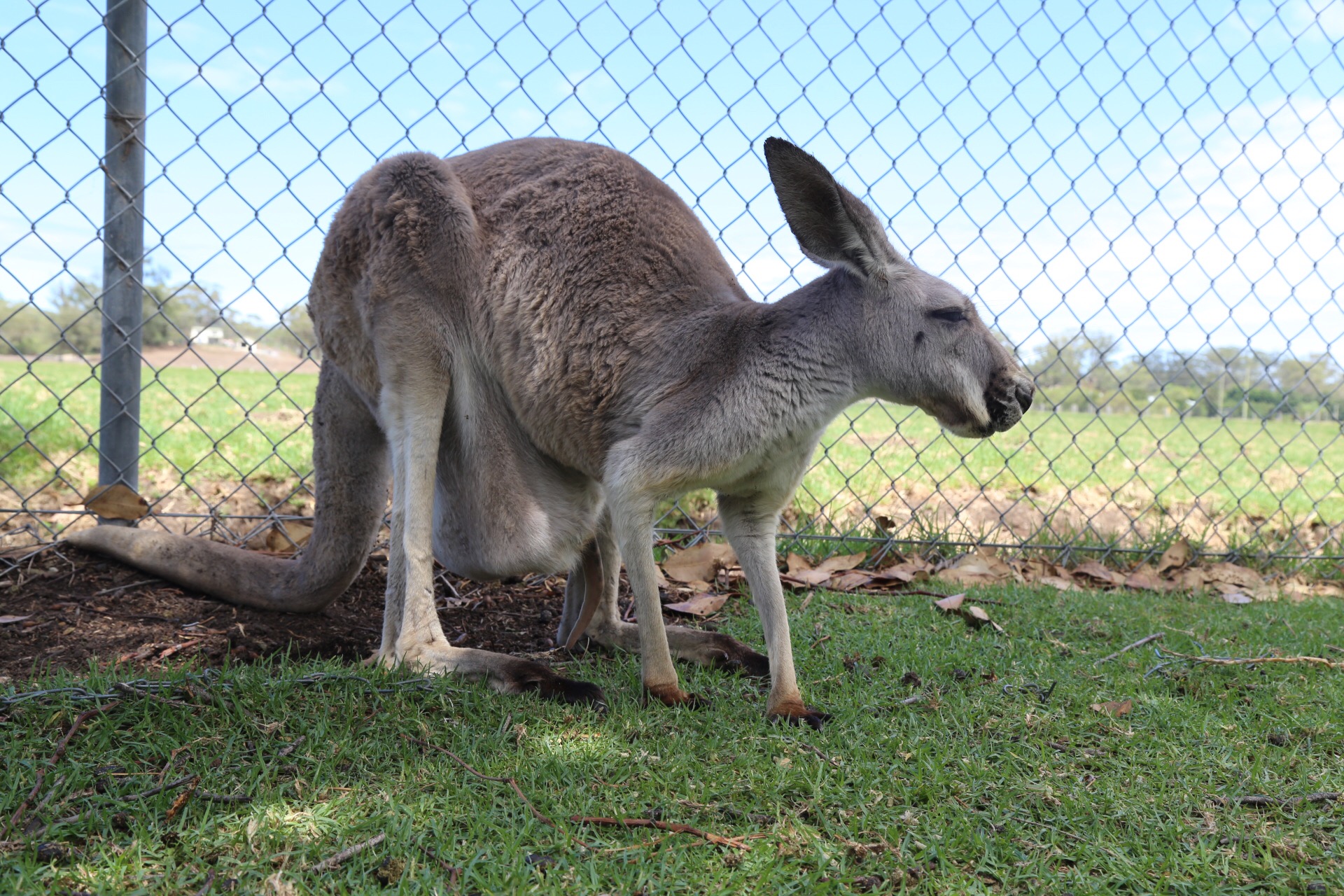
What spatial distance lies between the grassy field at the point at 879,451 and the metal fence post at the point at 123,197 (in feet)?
0.61

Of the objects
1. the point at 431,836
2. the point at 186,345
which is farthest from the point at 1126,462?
the point at 431,836

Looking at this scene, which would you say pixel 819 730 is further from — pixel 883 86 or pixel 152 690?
pixel 883 86

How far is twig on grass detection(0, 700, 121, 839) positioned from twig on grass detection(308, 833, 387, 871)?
528 millimetres

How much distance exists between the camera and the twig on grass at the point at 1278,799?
197 cm

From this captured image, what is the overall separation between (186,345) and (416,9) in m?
1.41

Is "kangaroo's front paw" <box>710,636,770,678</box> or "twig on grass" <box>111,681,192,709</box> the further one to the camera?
"kangaroo's front paw" <box>710,636,770,678</box>

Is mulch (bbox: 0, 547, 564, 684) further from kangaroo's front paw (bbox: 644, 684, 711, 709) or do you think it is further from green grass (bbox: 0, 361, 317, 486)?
kangaroo's front paw (bbox: 644, 684, 711, 709)

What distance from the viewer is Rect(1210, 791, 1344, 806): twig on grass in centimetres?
197

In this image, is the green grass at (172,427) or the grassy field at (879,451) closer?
the green grass at (172,427)

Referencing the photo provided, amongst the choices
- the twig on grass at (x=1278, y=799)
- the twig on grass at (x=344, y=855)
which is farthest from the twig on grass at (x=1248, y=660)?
the twig on grass at (x=344, y=855)

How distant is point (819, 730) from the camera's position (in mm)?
2275

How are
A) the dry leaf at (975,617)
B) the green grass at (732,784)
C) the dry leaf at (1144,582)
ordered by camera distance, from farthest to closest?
the dry leaf at (1144,582) < the dry leaf at (975,617) < the green grass at (732,784)

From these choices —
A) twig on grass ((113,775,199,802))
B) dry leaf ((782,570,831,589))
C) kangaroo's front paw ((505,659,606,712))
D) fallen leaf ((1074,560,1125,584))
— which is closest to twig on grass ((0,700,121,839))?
twig on grass ((113,775,199,802))

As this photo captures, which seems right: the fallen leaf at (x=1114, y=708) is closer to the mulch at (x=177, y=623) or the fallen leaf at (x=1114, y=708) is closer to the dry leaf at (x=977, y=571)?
the dry leaf at (x=977, y=571)
